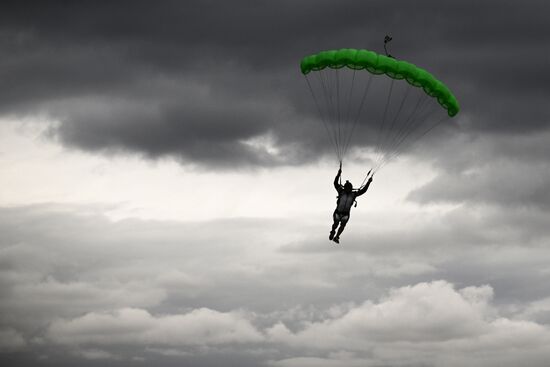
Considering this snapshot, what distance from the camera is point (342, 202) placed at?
80438mm

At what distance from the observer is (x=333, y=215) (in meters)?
81.1

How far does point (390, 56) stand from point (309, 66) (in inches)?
182

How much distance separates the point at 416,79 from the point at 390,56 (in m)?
1.92

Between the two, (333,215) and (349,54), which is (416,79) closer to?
(349,54)

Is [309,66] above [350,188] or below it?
above

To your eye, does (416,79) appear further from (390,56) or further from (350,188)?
(350,188)

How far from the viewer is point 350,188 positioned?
8031cm

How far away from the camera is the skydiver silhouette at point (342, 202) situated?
263 ft

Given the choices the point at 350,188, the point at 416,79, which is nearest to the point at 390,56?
the point at 416,79

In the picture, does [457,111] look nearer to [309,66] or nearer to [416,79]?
[416,79]

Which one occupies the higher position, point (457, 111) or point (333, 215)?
point (457, 111)

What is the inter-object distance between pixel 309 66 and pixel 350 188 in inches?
285

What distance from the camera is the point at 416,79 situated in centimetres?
7931

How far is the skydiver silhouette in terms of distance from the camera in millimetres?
80312
